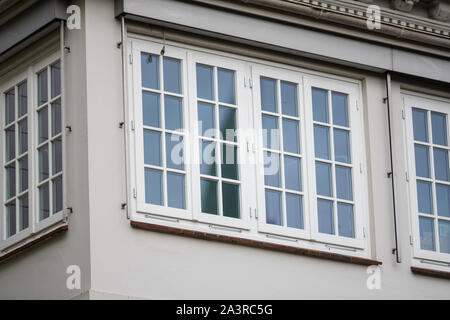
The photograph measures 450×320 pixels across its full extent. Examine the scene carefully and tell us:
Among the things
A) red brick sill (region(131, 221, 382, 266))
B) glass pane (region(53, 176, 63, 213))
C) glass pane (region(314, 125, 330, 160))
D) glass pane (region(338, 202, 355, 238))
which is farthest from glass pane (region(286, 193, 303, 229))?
A: glass pane (region(53, 176, 63, 213))

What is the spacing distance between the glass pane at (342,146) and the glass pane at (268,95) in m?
0.85

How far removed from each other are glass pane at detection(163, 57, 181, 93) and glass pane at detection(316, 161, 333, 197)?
6.15 feet

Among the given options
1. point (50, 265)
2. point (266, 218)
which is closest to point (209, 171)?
point (266, 218)

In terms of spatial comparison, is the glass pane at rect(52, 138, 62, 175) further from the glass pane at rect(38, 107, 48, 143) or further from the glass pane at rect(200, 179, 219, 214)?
the glass pane at rect(200, 179, 219, 214)

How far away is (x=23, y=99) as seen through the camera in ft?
56.6

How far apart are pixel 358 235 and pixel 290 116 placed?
1.51 meters

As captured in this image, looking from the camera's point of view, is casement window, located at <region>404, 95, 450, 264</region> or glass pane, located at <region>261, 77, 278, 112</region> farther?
casement window, located at <region>404, 95, 450, 264</region>

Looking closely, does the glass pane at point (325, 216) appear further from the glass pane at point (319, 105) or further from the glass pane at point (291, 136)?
the glass pane at point (319, 105)

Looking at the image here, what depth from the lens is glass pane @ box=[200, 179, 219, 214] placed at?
54.1ft

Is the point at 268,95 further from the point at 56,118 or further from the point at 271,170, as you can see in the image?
the point at 56,118

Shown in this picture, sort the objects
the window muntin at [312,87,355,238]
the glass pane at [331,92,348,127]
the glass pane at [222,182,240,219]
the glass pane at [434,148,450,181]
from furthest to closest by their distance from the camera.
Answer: the glass pane at [434,148,450,181]
the glass pane at [331,92,348,127]
the window muntin at [312,87,355,238]
the glass pane at [222,182,240,219]

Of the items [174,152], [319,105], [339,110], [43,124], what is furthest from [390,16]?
[43,124]
